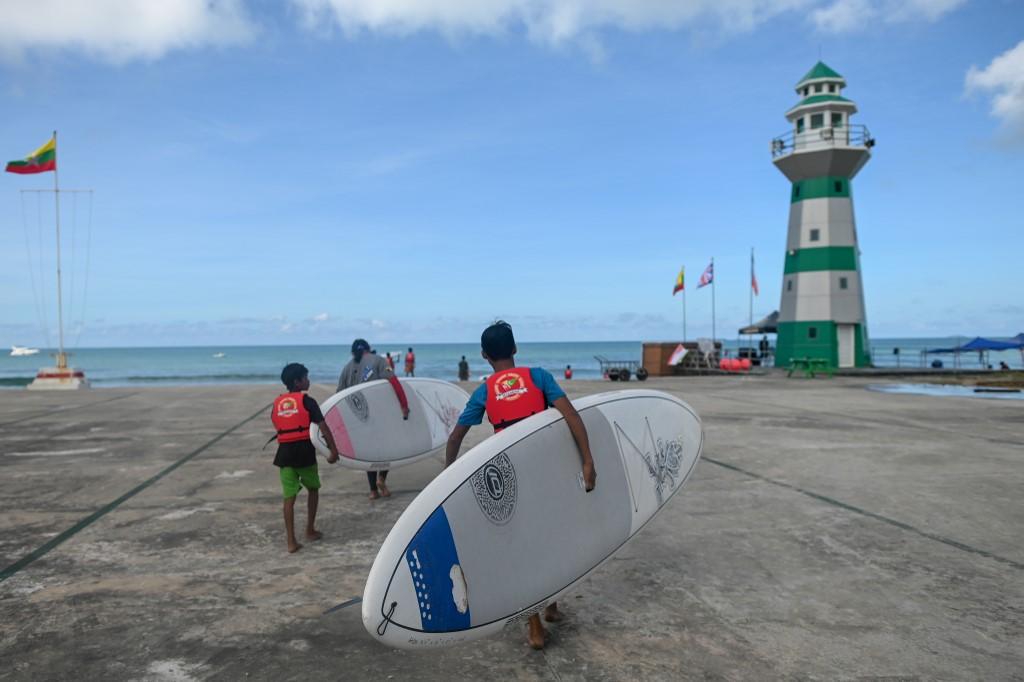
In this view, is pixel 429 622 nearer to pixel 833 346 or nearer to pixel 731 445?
pixel 731 445

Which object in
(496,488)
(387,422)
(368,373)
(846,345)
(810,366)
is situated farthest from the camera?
(846,345)

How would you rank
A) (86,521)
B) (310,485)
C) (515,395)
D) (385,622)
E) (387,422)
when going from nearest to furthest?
(385,622) → (515,395) → (310,485) → (86,521) → (387,422)

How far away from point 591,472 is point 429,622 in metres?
1.27

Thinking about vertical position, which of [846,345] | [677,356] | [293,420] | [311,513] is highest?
[846,345]

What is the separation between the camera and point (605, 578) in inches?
200

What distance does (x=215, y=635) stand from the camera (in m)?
4.14

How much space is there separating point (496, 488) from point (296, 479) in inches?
110

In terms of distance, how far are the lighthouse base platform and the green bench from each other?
3006cm

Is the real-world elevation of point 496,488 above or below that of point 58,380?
below

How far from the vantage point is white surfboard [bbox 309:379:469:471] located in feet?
A: 25.2

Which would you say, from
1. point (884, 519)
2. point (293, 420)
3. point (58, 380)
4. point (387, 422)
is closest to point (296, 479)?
point (293, 420)

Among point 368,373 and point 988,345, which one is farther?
point 988,345

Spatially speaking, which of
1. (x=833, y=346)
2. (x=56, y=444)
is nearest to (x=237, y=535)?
(x=56, y=444)

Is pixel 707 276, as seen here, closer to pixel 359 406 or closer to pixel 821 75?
pixel 821 75
